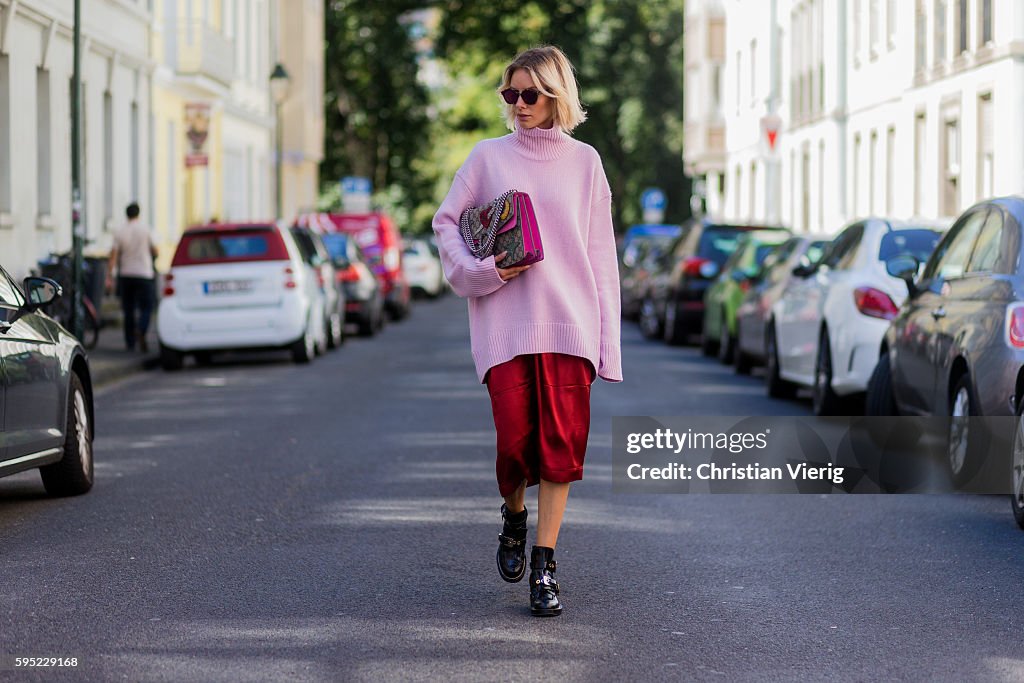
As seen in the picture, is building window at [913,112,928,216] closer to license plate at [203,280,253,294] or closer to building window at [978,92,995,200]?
building window at [978,92,995,200]

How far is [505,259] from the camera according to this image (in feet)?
21.7

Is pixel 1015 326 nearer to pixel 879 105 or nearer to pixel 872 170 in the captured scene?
pixel 879 105

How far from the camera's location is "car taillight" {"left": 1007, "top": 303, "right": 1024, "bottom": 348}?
9406 millimetres

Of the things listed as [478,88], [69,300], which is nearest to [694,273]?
[69,300]

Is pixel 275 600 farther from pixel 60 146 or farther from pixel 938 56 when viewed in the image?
pixel 938 56

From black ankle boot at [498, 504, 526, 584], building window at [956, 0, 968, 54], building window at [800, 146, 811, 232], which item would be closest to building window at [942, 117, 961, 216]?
building window at [956, 0, 968, 54]

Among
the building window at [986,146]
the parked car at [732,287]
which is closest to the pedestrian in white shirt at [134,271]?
the parked car at [732,287]

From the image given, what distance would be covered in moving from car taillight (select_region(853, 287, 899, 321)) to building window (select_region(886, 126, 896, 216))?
24380 millimetres

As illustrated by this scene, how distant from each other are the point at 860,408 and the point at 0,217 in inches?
549

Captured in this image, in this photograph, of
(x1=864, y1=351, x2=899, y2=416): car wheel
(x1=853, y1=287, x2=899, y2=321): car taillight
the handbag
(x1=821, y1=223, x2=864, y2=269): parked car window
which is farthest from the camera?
(x1=821, y1=223, x2=864, y2=269): parked car window

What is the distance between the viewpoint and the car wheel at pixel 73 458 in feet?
33.2

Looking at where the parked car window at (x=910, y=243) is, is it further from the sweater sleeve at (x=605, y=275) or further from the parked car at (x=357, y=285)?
the parked car at (x=357, y=285)

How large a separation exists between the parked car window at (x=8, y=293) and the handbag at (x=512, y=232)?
11.5 feet


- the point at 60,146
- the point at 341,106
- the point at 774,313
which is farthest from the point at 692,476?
the point at 341,106
